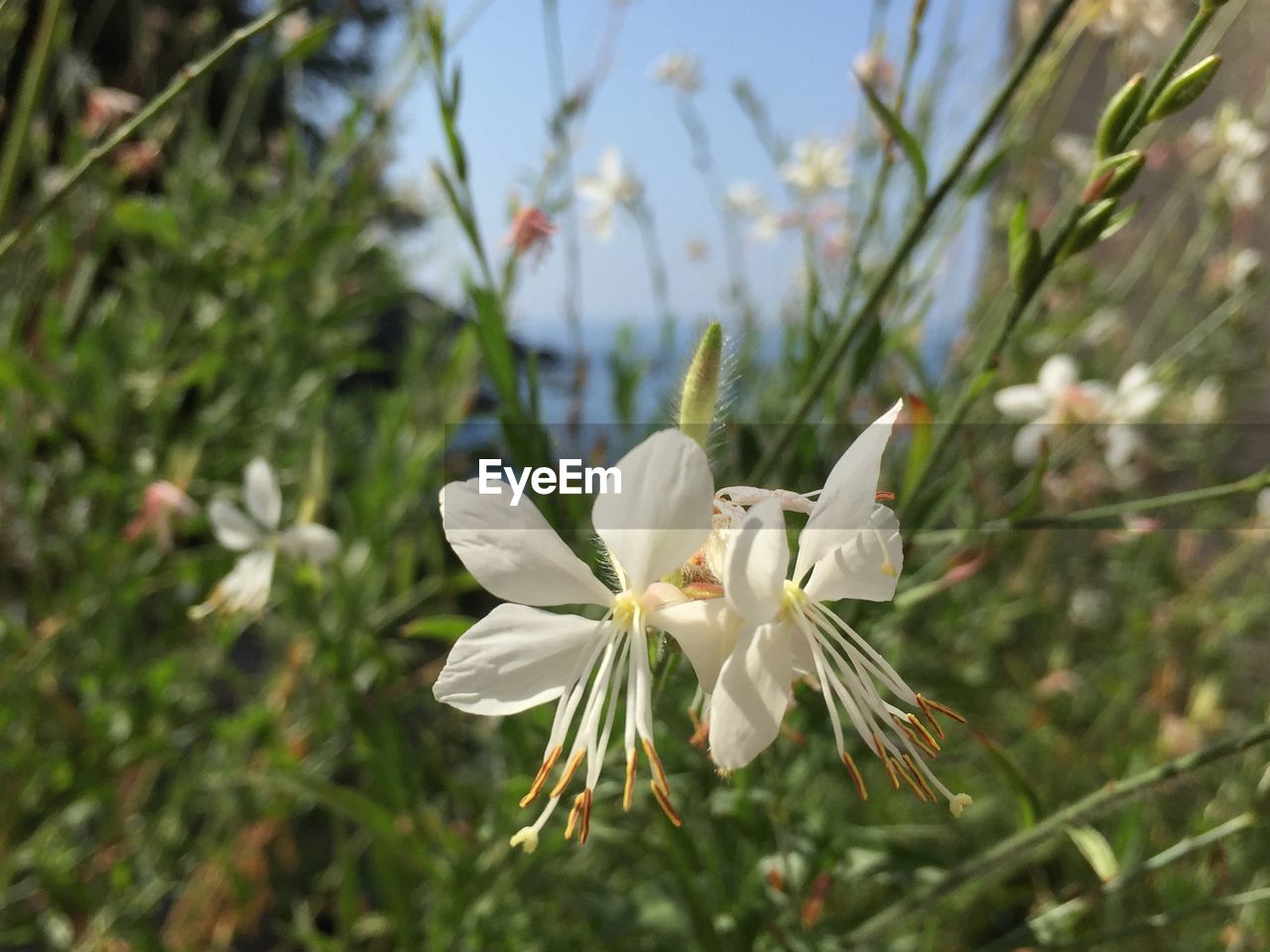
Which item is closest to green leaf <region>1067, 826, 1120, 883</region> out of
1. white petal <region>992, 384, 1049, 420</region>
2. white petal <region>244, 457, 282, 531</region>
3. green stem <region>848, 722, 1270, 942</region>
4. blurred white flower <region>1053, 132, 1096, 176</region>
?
green stem <region>848, 722, 1270, 942</region>

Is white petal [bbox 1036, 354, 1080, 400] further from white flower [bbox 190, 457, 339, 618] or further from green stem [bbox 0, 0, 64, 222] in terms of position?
green stem [bbox 0, 0, 64, 222]

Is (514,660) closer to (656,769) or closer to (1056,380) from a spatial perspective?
(656,769)

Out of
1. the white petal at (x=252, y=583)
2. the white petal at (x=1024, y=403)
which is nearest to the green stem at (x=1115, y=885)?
the white petal at (x=1024, y=403)

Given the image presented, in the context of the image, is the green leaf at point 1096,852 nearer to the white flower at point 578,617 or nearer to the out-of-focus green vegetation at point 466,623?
the out-of-focus green vegetation at point 466,623

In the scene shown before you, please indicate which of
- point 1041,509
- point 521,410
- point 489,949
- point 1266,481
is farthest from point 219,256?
→ point 1041,509

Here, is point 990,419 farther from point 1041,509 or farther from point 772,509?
point 772,509

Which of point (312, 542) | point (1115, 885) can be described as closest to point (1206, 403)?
point (1115, 885)

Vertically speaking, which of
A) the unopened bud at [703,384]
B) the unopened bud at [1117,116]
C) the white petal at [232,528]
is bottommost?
the white petal at [232,528]
